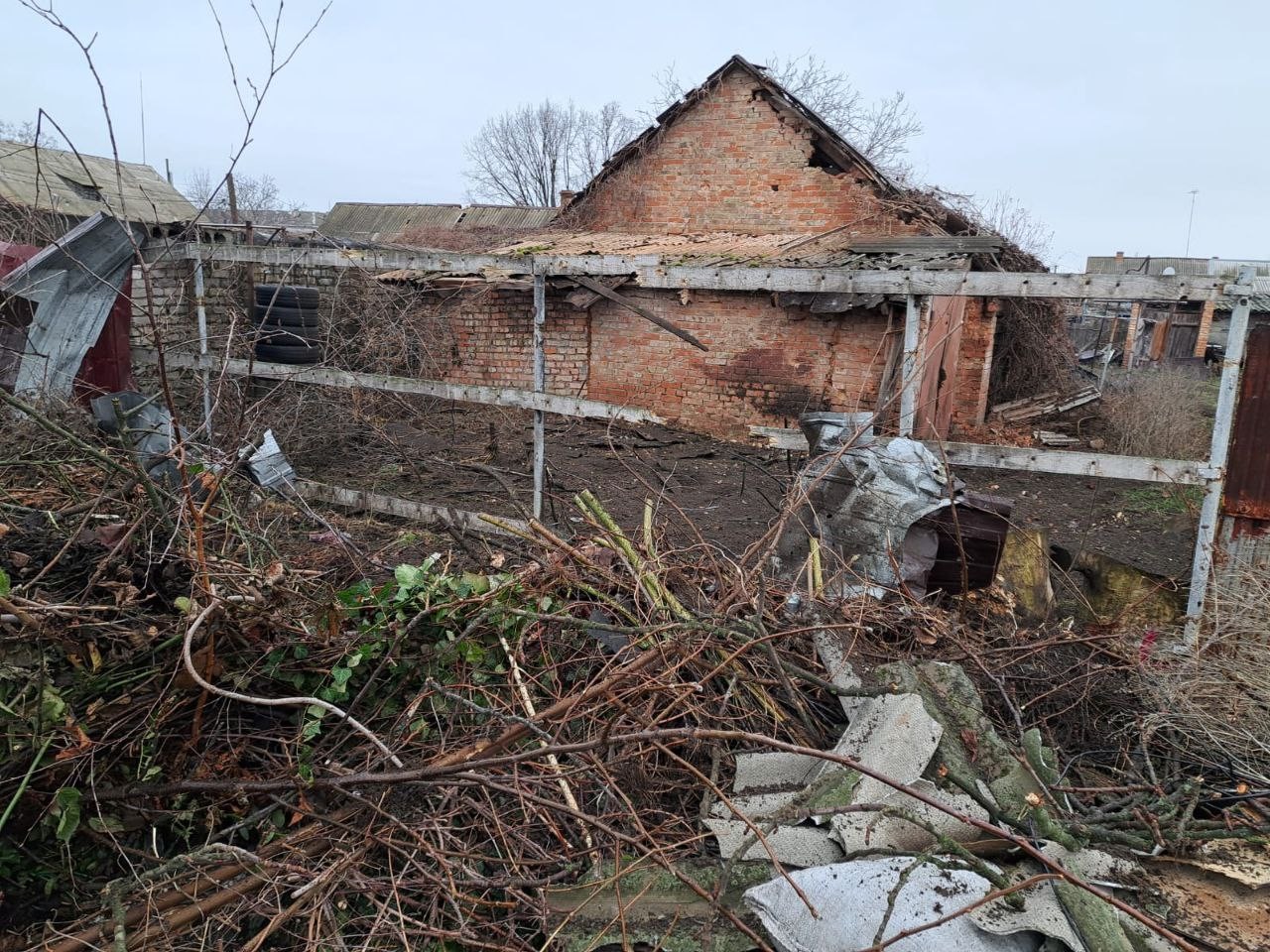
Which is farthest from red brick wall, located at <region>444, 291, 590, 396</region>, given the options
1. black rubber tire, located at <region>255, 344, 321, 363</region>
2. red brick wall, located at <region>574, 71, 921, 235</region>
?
black rubber tire, located at <region>255, 344, 321, 363</region>

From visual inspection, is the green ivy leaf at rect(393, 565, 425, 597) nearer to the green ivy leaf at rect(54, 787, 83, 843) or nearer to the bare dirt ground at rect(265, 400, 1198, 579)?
the green ivy leaf at rect(54, 787, 83, 843)

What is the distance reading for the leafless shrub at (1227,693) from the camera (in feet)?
10.3

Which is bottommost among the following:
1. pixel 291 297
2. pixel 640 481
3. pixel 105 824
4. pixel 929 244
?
pixel 105 824

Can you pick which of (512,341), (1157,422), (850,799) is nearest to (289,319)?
(512,341)

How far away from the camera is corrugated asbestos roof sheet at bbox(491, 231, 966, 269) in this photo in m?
10.0

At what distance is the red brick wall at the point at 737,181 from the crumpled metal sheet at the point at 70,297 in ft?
30.5

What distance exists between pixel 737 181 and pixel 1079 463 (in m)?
10.4

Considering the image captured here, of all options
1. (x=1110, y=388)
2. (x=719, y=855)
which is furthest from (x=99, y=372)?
(x=1110, y=388)

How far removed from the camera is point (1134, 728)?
3.41 m

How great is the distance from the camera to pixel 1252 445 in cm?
451

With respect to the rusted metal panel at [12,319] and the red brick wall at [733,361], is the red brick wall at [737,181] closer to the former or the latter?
the red brick wall at [733,361]

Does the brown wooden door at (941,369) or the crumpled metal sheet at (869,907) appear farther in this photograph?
the brown wooden door at (941,369)

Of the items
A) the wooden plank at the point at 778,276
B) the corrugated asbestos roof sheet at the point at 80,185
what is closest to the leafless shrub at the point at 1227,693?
the wooden plank at the point at 778,276

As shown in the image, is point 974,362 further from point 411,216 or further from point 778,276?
point 411,216
